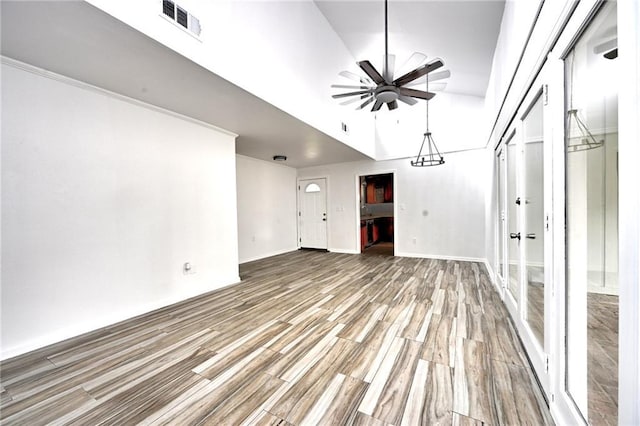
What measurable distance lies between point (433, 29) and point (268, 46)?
2.14 meters

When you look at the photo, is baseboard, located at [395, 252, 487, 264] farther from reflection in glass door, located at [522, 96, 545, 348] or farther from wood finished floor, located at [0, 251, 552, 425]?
reflection in glass door, located at [522, 96, 545, 348]

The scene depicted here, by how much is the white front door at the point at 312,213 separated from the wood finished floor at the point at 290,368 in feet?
12.3

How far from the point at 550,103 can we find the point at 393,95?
1.57 m

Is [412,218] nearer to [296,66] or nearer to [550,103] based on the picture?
[296,66]

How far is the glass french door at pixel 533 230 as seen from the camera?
144 cm

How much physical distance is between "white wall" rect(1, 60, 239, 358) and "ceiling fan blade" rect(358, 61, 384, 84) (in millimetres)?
2421

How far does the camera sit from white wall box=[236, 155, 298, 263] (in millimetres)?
5387

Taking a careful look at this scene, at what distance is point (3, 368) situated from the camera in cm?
183

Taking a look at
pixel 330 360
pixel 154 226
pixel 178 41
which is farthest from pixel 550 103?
pixel 154 226

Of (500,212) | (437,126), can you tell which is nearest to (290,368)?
(500,212)

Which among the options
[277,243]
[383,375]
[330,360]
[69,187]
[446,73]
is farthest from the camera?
[277,243]

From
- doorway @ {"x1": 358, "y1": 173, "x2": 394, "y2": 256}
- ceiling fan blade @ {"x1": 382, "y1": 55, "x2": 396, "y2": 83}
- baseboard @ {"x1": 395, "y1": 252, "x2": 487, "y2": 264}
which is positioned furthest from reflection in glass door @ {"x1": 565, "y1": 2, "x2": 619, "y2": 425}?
doorway @ {"x1": 358, "y1": 173, "x2": 394, "y2": 256}

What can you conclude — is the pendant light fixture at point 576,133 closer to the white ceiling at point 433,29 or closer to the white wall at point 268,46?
the white ceiling at point 433,29

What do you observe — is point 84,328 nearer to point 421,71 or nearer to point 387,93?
point 387,93
